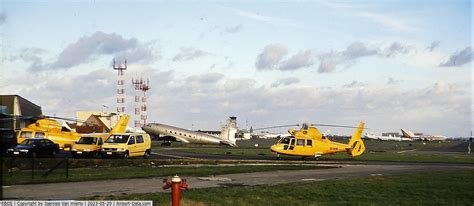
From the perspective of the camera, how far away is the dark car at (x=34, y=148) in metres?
35.9

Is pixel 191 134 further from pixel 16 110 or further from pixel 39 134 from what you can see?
pixel 39 134

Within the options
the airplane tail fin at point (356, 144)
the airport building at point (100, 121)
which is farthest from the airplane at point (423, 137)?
the airplane tail fin at point (356, 144)

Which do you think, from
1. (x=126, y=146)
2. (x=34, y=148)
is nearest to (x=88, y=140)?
(x=34, y=148)

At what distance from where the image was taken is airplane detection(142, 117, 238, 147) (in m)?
72.3

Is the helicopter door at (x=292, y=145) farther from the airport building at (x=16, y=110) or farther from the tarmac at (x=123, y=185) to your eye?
the airport building at (x=16, y=110)

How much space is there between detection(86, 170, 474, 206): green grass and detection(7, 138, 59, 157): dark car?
21.4 meters

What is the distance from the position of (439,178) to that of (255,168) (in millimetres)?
9406

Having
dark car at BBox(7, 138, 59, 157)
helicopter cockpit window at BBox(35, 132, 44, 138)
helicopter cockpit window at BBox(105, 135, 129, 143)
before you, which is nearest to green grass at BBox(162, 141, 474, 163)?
helicopter cockpit window at BBox(105, 135, 129, 143)

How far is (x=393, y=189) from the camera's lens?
63.1 feet

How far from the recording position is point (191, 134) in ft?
241

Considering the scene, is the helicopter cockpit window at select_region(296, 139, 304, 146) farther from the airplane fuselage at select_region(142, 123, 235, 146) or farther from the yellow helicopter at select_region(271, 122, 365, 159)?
the airplane fuselage at select_region(142, 123, 235, 146)

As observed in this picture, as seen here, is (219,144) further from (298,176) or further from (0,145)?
(298,176)

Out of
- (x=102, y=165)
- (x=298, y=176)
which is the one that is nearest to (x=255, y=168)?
(x=298, y=176)

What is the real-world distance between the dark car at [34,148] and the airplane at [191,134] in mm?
32075
